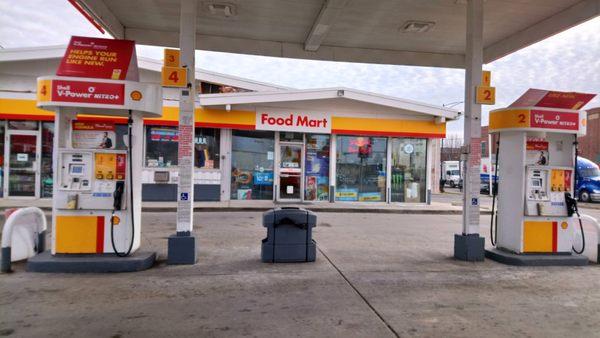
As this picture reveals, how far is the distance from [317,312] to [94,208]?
4112 millimetres

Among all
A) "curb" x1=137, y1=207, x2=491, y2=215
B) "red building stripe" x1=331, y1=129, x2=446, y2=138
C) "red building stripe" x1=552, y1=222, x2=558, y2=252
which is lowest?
"curb" x1=137, y1=207, x2=491, y2=215

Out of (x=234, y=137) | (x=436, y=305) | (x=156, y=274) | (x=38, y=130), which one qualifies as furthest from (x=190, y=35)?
(x=38, y=130)

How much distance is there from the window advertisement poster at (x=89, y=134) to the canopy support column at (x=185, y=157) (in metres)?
1.26

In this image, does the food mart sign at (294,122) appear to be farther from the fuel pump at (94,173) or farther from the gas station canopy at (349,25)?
the fuel pump at (94,173)

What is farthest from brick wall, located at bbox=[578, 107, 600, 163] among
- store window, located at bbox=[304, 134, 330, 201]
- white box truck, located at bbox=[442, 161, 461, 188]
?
store window, located at bbox=[304, 134, 330, 201]

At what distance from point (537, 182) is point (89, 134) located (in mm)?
8108

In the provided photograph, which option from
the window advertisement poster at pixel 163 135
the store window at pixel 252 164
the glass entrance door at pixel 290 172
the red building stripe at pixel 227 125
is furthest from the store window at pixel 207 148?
the glass entrance door at pixel 290 172

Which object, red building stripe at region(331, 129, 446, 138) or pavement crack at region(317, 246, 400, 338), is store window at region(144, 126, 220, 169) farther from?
pavement crack at region(317, 246, 400, 338)

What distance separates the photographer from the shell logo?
21.7 feet

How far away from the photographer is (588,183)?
963 inches

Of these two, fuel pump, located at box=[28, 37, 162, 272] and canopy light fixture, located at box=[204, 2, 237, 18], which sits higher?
canopy light fixture, located at box=[204, 2, 237, 18]

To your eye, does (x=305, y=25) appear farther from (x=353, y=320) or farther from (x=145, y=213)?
(x=145, y=213)

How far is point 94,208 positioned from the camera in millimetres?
6645

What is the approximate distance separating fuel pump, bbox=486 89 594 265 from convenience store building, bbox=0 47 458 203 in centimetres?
905
